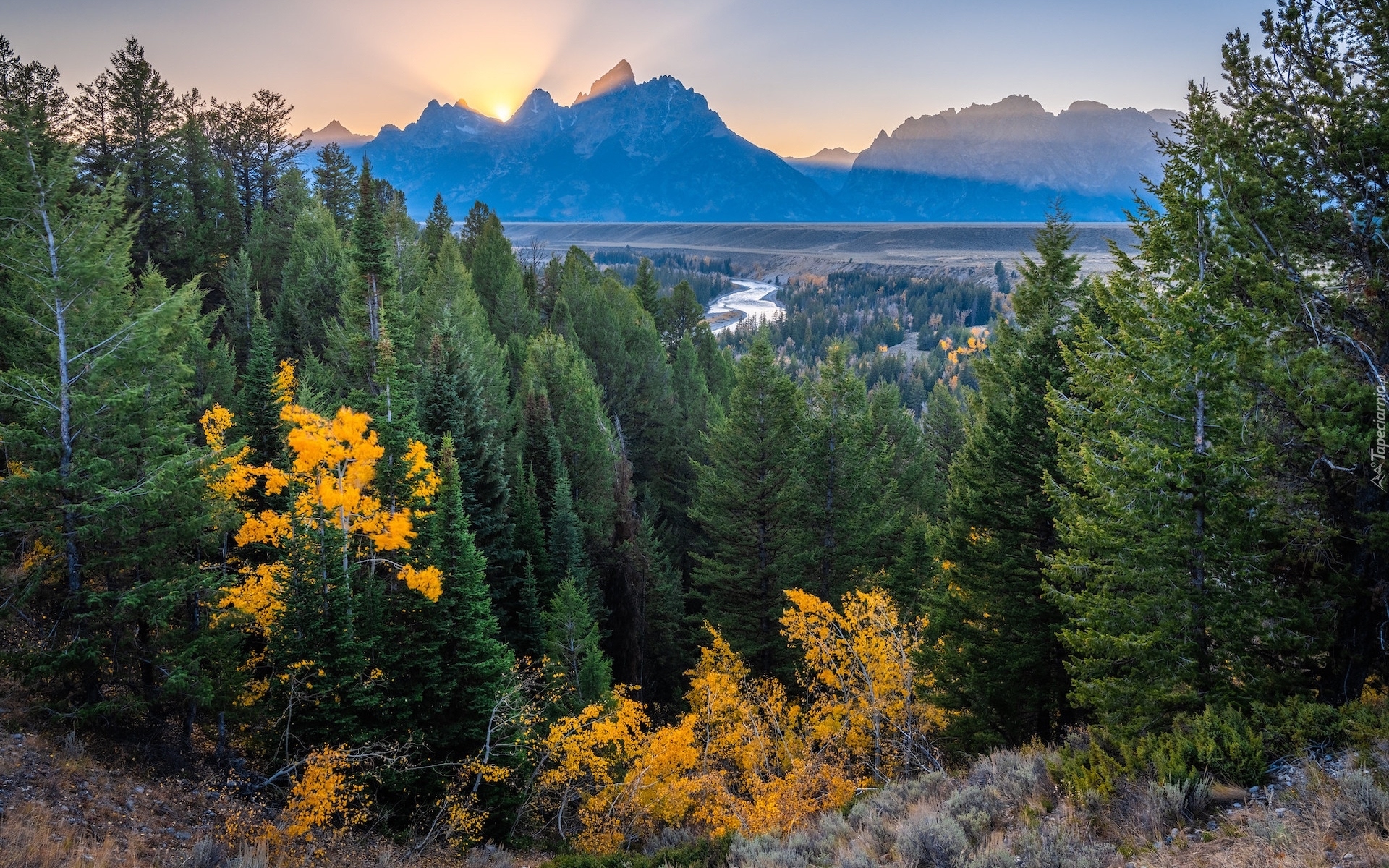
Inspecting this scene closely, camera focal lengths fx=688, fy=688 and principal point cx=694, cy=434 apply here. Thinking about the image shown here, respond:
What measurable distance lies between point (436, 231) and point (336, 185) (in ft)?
28.7

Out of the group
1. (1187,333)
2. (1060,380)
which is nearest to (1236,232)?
(1187,333)

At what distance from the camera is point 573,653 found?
23516 mm

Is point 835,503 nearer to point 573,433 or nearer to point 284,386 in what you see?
point 573,433

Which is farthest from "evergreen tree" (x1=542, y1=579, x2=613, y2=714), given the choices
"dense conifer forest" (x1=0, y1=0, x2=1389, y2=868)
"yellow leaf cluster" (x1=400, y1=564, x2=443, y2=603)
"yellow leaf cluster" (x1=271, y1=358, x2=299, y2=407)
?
"yellow leaf cluster" (x1=271, y1=358, x2=299, y2=407)

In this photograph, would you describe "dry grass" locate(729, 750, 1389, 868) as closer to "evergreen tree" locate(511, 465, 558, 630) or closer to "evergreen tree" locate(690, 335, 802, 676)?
"evergreen tree" locate(690, 335, 802, 676)

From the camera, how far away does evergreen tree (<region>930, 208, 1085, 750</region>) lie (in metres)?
16.2

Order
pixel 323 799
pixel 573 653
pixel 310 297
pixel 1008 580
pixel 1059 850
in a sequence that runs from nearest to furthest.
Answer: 1. pixel 1059 850
2. pixel 323 799
3. pixel 1008 580
4. pixel 573 653
5. pixel 310 297

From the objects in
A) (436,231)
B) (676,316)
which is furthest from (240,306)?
(676,316)

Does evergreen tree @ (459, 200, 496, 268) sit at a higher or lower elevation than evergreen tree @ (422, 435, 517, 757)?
higher

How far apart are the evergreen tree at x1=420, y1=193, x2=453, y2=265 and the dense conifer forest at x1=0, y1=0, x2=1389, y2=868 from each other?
28872 millimetres

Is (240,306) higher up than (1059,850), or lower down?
higher up

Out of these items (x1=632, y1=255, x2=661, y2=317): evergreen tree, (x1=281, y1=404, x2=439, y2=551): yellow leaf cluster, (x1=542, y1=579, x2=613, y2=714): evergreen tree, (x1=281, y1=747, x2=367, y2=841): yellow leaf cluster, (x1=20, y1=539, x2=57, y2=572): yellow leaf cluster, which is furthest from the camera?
(x1=632, y1=255, x2=661, y2=317): evergreen tree

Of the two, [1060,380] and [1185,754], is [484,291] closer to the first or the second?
[1060,380]

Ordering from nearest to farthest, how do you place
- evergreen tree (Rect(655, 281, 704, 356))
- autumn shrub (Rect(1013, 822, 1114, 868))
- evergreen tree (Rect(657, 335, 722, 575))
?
autumn shrub (Rect(1013, 822, 1114, 868)) → evergreen tree (Rect(657, 335, 722, 575)) → evergreen tree (Rect(655, 281, 704, 356))
